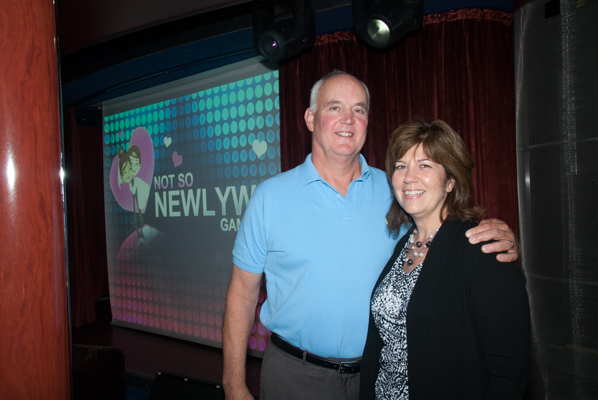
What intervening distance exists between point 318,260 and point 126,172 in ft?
17.0

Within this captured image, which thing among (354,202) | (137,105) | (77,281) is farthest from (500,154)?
(77,281)

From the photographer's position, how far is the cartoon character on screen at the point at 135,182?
568 cm

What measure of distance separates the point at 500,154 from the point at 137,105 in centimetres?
483

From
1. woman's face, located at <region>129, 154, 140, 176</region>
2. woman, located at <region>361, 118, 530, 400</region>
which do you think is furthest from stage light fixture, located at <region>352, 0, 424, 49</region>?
woman's face, located at <region>129, 154, 140, 176</region>

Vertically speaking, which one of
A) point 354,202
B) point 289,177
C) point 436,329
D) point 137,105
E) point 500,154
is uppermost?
point 137,105

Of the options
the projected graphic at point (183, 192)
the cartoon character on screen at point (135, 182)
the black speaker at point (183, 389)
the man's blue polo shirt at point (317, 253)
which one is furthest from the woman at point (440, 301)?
the cartoon character on screen at point (135, 182)

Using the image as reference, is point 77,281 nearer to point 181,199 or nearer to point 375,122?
point 181,199

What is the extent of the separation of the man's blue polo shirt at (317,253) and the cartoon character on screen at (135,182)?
4432 mm

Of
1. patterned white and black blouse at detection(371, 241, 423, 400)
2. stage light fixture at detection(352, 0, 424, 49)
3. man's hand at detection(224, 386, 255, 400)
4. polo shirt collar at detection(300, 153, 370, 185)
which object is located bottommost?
man's hand at detection(224, 386, 255, 400)

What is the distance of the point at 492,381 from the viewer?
1.03 metres

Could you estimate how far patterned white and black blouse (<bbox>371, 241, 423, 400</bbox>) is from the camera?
1.22m

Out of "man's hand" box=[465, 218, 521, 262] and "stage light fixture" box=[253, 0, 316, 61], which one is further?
"stage light fixture" box=[253, 0, 316, 61]

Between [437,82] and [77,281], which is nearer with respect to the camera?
[437,82]

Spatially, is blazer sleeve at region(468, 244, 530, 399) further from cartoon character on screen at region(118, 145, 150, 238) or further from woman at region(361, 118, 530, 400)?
cartoon character on screen at region(118, 145, 150, 238)
